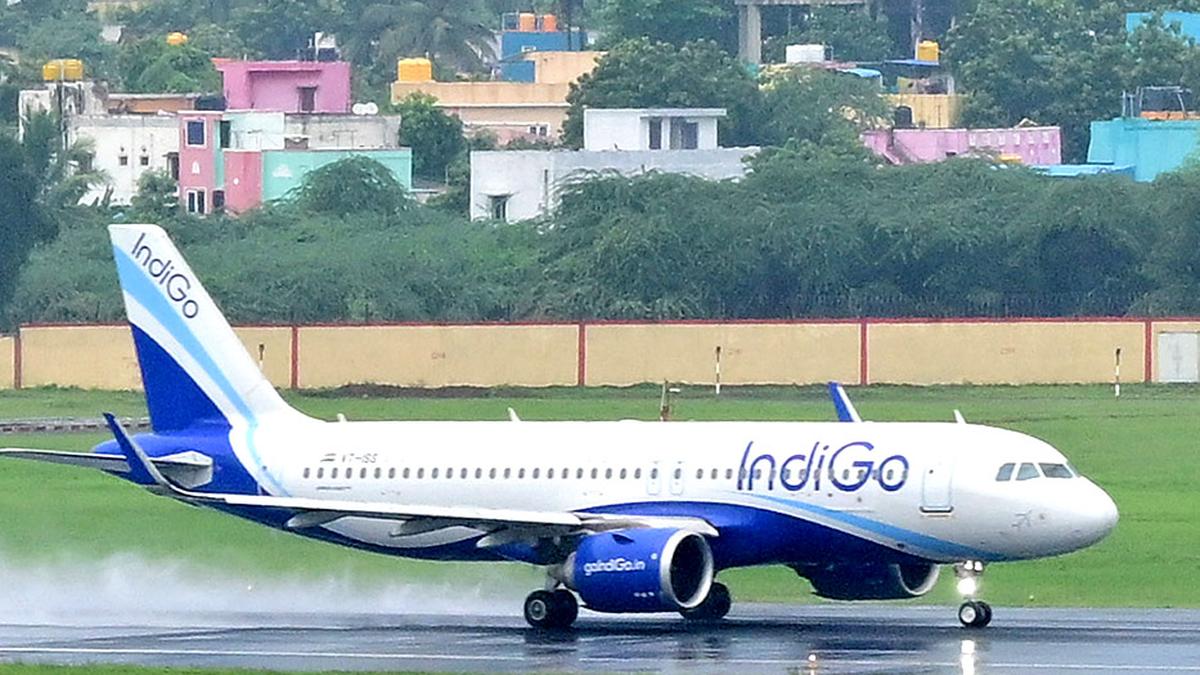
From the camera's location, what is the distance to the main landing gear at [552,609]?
142ft

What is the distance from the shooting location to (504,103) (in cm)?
17638

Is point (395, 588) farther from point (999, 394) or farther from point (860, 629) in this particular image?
point (999, 394)

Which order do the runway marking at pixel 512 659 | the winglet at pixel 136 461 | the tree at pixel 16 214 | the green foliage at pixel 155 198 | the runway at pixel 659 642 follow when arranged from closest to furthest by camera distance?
the runway marking at pixel 512 659 → the runway at pixel 659 642 → the winglet at pixel 136 461 → the tree at pixel 16 214 → the green foliage at pixel 155 198

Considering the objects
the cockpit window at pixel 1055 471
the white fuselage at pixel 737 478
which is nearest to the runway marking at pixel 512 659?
the white fuselage at pixel 737 478

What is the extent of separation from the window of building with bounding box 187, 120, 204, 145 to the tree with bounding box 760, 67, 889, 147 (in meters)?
26.8

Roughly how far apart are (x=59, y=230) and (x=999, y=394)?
42.6m

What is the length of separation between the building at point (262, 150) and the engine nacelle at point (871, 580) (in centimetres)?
9465

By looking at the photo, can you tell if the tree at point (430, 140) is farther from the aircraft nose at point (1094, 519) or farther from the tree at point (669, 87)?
the aircraft nose at point (1094, 519)

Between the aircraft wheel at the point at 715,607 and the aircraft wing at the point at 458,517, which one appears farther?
the aircraft wheel at the point at 715,607

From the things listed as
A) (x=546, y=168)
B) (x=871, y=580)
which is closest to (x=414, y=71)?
(x=546, y=168)

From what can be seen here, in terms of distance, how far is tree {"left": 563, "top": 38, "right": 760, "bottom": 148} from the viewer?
151 metres

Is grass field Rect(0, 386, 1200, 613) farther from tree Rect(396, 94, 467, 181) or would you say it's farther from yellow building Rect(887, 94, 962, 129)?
yellow building Rect(887, 94, 962, 129)

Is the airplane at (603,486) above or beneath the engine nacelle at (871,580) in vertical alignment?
above

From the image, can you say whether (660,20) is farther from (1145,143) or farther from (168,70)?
(1145,143)
